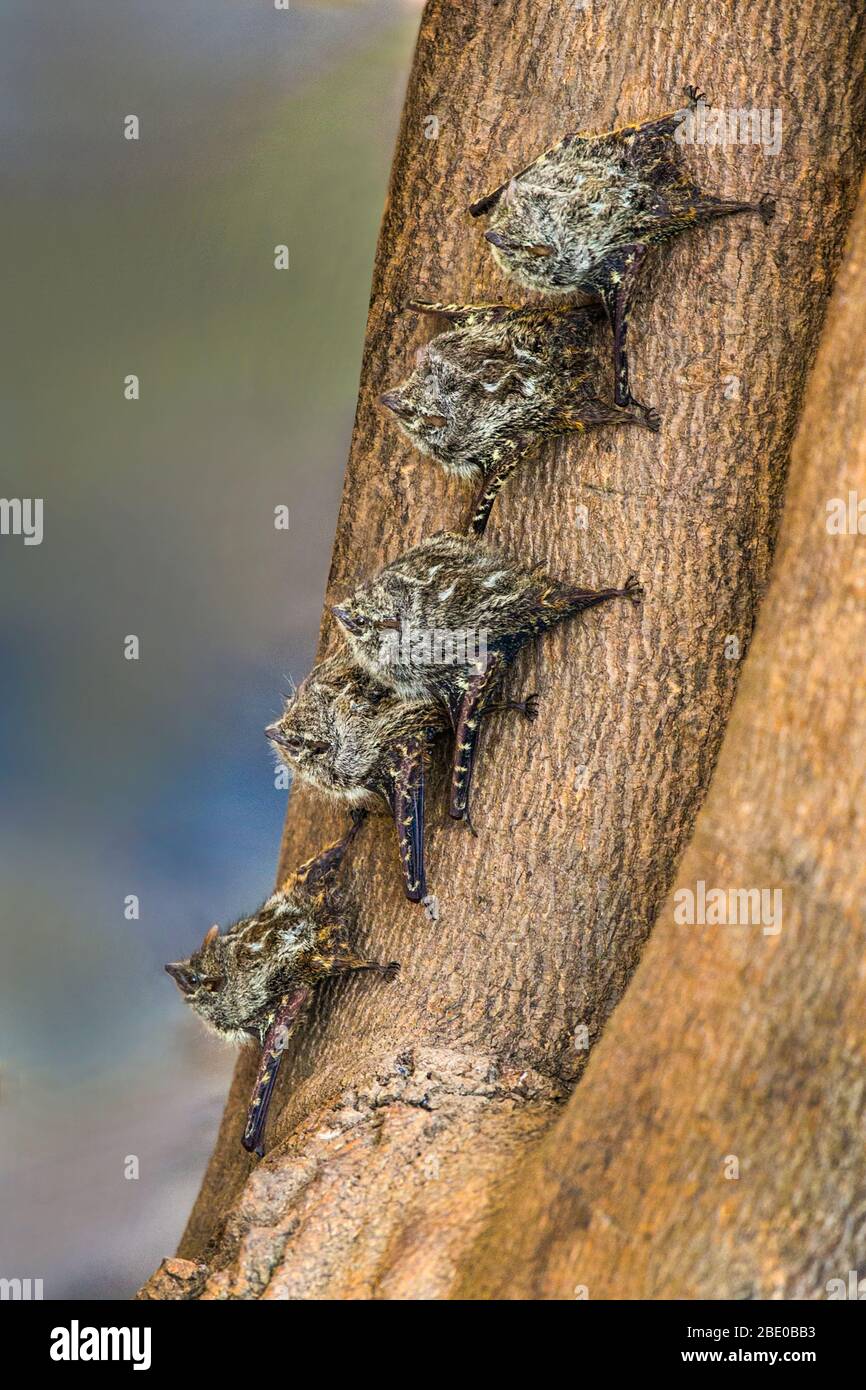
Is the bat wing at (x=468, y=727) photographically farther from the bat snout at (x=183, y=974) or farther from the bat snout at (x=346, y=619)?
the bat snout at (x=183, y=974)

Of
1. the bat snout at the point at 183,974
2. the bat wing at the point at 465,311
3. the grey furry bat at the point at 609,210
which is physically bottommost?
the bat snout at the point at 183,974

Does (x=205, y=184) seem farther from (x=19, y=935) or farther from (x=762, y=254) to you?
(x=19, y=935)

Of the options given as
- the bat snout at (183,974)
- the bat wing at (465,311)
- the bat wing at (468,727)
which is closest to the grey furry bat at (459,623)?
the bat wing at (468,727)

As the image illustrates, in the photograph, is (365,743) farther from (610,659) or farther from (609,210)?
(609,210)

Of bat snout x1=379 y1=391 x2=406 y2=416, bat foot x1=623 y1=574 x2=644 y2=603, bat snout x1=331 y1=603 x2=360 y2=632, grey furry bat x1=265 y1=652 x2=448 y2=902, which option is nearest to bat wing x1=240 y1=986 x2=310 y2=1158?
grey furry bat x1=265 y1=652 x2=448 y2=902

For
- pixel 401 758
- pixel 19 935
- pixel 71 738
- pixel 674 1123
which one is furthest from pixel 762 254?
pixel 19 935
